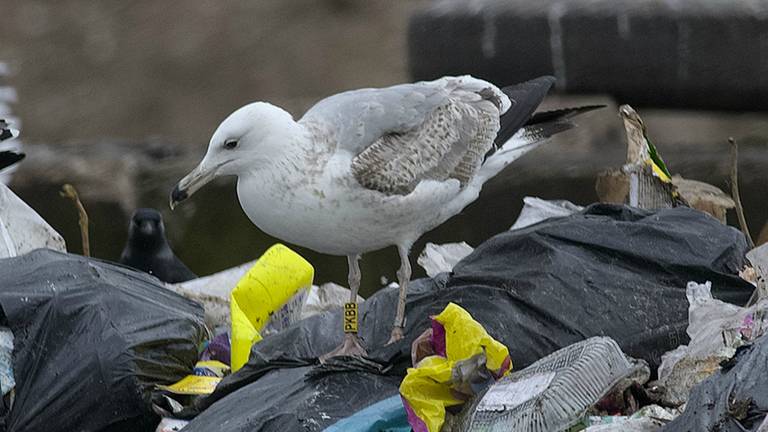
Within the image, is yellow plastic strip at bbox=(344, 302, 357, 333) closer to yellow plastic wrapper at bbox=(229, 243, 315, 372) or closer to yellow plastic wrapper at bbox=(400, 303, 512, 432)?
yellow plastic wrapper at bbox=(229, 243, 315, 372)

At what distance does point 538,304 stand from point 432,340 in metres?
0.29

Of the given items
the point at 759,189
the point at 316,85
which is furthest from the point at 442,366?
the point at 316,85

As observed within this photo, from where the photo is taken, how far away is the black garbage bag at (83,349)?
310cm

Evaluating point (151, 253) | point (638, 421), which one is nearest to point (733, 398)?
point (638, 421)

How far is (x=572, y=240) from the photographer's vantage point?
318cm

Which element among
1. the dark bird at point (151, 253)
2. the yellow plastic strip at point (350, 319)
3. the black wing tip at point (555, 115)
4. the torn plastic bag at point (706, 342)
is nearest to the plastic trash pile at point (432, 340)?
the torn plastic bag at point (706, 342)

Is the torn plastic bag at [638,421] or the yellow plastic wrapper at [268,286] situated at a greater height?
the torn plastic bag at [638,421]

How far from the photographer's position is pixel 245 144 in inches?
120

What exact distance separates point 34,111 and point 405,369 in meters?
12.6

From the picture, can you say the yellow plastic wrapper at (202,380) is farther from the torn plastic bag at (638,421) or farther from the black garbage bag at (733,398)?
the black garbage bag at (733,398)

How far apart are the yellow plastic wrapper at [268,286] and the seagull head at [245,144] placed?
437 millimetres

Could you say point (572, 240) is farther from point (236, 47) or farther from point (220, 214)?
Result: point (236, 47)

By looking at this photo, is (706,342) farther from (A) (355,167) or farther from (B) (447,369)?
(A) (355,167)

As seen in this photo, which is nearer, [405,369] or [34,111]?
[405,369]
